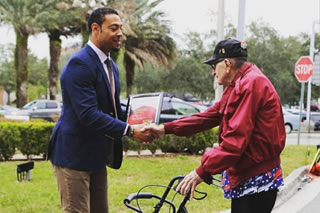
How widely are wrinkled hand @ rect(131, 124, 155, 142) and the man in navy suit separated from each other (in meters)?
0.02

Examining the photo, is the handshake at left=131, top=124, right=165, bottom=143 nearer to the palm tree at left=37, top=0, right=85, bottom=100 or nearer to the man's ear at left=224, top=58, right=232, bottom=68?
the man's ear at left=224, top=58, right=232, bottom=68

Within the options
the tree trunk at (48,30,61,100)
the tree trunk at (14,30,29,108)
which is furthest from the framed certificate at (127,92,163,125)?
the tree trunk at (48,30,61,100)

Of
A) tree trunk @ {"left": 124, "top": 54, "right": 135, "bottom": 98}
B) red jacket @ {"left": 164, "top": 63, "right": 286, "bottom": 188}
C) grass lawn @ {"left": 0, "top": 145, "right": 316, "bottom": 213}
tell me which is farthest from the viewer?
tree trunk @ {"left": 124, "top": 54, "right": 135, "bottom": 98}

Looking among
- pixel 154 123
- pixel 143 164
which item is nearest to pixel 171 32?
pixel 143 164

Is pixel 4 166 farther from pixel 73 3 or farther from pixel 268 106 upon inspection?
pixel 73 3

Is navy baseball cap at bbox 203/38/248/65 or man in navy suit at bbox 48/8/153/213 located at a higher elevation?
navy baseball cap at bbox 203/38/248/65

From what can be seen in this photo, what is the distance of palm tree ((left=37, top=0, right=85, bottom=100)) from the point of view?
76.0ft

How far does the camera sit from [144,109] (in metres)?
3.50

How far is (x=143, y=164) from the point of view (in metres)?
9.27

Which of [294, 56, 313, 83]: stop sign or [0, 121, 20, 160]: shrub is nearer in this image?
[0, 121, 20, 160]: shrub

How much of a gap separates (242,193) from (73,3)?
72.2ft

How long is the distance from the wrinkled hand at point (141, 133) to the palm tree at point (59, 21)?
2038 centimetres

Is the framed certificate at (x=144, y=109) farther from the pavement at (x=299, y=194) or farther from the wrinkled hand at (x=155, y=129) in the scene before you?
the pavement at (x=299, y=194)

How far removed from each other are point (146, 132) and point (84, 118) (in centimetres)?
62
